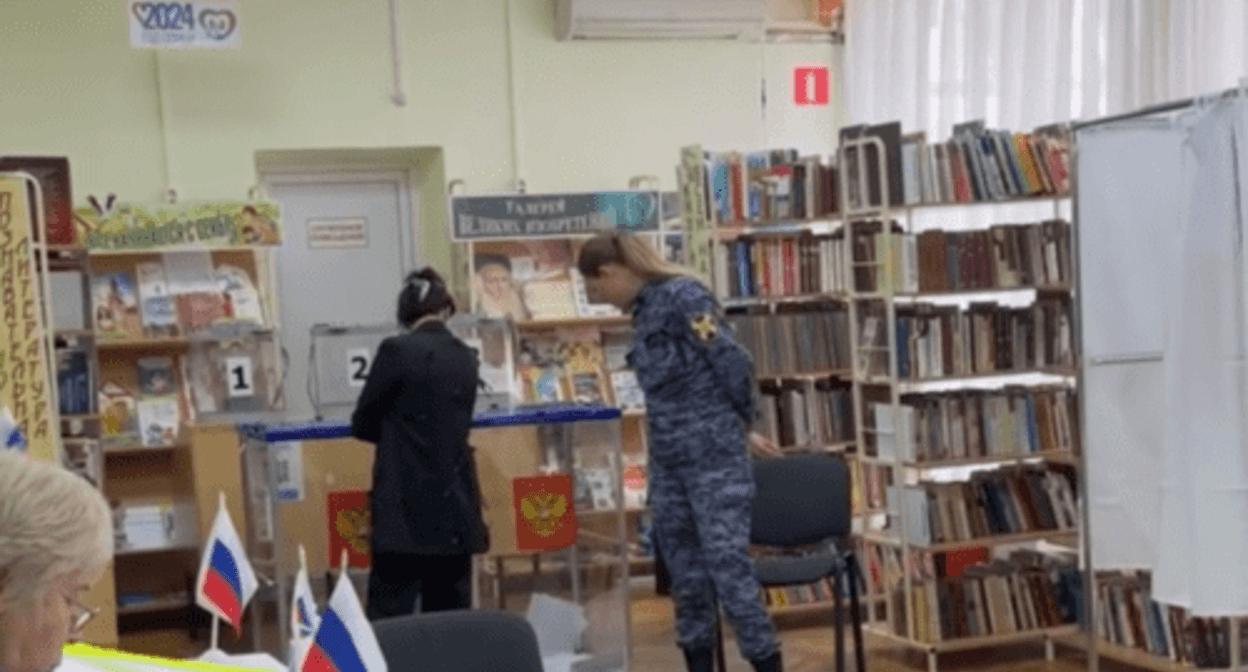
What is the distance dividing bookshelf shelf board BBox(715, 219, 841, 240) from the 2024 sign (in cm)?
270

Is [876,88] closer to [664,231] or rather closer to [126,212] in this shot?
[664,231]

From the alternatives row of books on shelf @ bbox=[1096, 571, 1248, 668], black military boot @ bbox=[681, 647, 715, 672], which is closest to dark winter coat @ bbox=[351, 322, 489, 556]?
black military boot @ bbox=[681, 647, 715, 672]

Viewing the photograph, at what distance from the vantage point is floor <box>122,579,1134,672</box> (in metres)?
6.21

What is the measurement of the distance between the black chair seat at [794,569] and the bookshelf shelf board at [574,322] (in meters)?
3.05

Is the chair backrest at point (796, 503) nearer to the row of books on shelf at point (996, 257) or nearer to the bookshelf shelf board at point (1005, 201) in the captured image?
the row of books on shelf at point (996, 257)

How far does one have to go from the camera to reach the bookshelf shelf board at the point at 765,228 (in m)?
7.11

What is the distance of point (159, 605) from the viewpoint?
770 cm

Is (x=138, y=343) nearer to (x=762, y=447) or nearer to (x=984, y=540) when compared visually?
(x=762, y=447)

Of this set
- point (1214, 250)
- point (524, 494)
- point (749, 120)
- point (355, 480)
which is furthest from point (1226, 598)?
point (749, 120)

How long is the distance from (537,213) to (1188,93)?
3.32 metres

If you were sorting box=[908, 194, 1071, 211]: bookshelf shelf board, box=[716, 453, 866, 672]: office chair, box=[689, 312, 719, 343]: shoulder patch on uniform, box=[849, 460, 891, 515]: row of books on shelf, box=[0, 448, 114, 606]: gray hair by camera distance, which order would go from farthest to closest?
box=[849, 460, 891, 515]: row of books on shelf
box=[908, 194, 1071, 211]: bookshelf shelf board
box=[716, 453, 866, 672]: office chair
box=[689, 312, 719, 343]: shoulder patch on uniform
box=[0, 448, 114, 606]: gray hair

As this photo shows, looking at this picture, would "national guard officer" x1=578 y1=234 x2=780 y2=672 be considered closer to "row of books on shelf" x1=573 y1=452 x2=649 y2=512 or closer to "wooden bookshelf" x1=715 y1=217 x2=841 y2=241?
"row of books on shelf" x1=573 y1=452 x2=649 y2=512

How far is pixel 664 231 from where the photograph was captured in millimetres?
8562

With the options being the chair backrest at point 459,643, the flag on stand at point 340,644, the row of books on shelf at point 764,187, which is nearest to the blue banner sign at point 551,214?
the row of books on shelf at point 764,187
